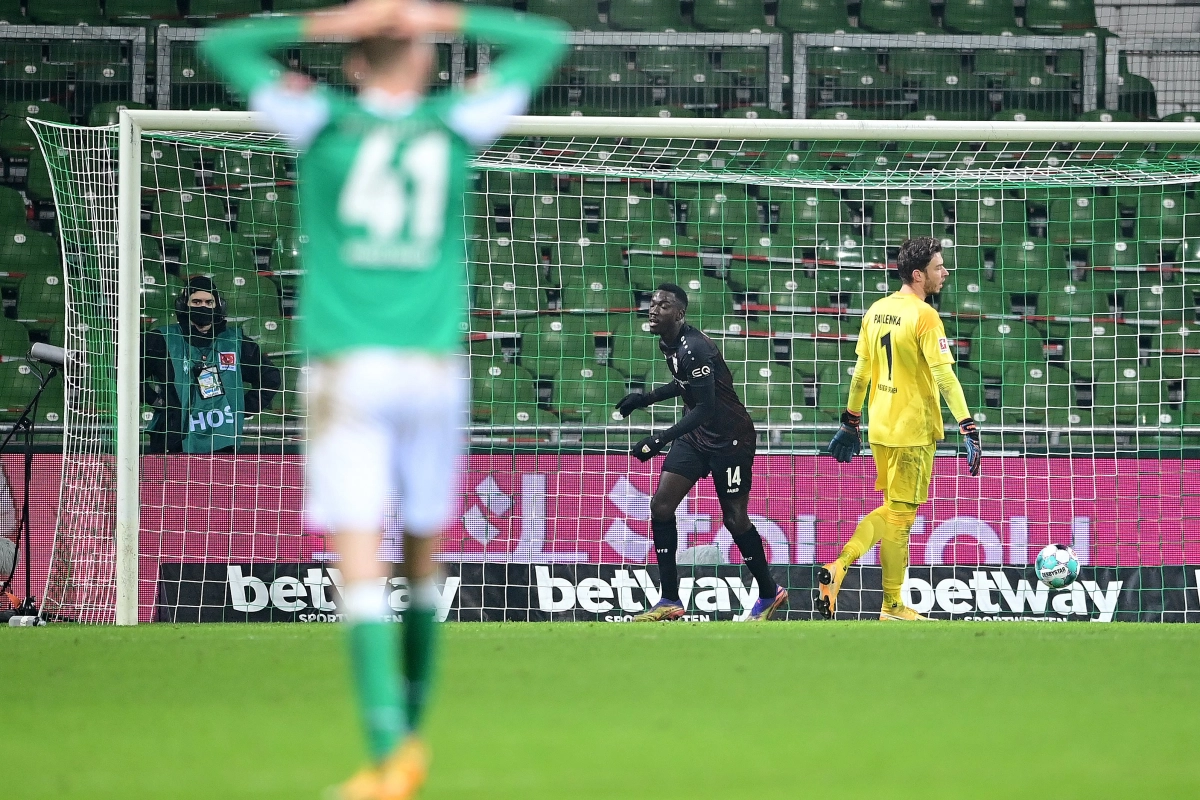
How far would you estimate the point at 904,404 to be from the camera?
360 inches

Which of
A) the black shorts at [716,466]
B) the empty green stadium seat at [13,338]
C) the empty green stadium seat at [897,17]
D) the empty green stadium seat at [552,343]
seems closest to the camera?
the black shorts at [716,466]

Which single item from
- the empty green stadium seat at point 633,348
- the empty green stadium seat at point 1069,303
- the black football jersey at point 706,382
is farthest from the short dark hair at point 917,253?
the empty green stadium seat at point 1069,303

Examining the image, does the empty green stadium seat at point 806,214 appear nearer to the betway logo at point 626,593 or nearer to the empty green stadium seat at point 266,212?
the betway logo at point 626,593

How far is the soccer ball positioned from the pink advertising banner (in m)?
0.73

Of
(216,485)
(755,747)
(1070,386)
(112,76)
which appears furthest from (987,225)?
(755,747)

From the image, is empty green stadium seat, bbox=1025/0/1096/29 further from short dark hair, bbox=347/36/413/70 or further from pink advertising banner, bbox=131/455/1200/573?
short dark hair, bbox=347/36/413/70

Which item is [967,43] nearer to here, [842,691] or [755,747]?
[842,691]

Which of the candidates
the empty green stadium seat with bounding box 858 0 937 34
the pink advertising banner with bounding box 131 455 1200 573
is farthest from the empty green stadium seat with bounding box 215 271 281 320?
the empty green stadium seat with bounding box 858 0 937 34

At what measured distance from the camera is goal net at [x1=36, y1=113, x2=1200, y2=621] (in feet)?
33.1

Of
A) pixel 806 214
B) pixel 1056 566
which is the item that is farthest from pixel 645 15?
pixel 1056 566

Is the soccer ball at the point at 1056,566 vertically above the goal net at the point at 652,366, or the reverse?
the goal net at the point at 652,366

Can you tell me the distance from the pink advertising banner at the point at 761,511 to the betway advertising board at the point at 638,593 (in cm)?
10

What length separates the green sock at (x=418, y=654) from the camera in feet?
11.0

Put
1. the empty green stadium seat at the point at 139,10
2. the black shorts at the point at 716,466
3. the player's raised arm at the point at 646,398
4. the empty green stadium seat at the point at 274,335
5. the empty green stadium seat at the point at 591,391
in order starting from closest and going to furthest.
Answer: the black shorts at the point at 716,466 < the player's raised arm at the point at 646,398 < the empty green stadium seat at the point at 274,335 < the empty green stadium seat at the point at 591,391 < the empty green stadium seat at the point at 139,10
